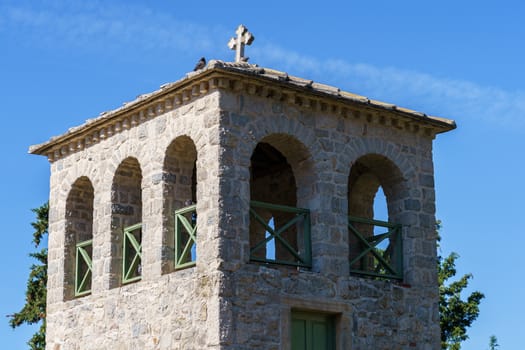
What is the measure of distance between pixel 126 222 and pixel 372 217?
4119 millimetres

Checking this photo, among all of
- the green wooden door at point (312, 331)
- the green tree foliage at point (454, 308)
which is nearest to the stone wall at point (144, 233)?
the green wooden door at point (312, 331)

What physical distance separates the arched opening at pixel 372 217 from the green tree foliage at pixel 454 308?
903 centimetres

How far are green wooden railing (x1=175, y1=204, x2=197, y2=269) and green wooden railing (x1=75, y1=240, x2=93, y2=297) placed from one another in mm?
2227

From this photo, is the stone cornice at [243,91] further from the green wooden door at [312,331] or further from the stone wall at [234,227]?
the green wooden door at [312,331]

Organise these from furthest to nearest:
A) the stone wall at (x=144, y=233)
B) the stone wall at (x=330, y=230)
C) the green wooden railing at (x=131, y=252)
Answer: the green wooden railing at (x=131, y=252), the stone wall at (x=144, y=233), the stone wall at (x=330, y=230)

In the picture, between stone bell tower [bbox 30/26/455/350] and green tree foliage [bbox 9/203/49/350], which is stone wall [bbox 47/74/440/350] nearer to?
stone bell tower [bbox 30/26/455/350]

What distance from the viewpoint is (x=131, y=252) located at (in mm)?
17734

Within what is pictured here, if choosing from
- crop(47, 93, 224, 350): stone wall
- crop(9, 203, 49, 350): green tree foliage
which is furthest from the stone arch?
crop(9, 203, 49, 350): green tree foliage

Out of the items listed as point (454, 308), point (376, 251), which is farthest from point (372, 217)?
point (454, 308)

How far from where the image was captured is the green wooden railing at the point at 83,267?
1844 cm

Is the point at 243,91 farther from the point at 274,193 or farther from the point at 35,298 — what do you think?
the point at 35,298

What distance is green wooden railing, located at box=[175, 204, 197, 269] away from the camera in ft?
53.3

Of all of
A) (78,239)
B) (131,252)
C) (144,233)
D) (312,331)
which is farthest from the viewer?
(78,239)

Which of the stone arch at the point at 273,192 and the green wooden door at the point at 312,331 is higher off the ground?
the stone arch at the point at 273,192
